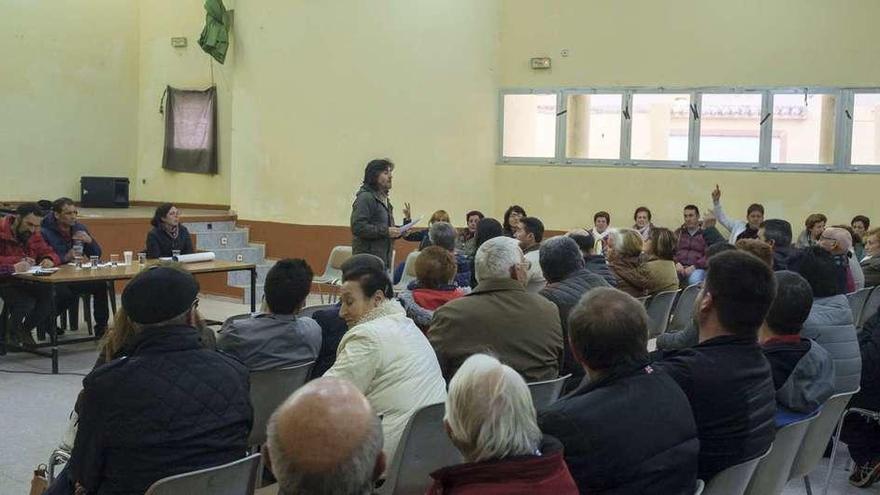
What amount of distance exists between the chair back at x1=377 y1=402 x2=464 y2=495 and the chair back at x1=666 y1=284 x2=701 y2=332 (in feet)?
11.8

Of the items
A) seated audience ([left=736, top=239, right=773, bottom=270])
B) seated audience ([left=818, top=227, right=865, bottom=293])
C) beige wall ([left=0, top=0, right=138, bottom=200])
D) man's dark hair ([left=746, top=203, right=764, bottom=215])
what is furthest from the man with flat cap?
A: beige wall ([left=0, top=0, right=138, bottom=200])

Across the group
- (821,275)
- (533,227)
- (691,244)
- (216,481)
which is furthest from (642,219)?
(216,481)

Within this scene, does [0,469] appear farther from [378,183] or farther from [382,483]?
[378,183]

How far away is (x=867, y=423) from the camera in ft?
15.5

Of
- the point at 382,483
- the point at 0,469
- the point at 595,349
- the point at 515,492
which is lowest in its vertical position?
the point at 0,469

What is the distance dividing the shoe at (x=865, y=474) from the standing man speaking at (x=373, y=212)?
3651 millimetres

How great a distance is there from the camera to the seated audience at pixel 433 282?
14.8 feet

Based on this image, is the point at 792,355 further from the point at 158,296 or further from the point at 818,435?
the point at 158,296

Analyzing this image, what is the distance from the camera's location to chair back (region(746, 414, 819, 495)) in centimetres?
309

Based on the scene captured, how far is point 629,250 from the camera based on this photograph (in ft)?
19.6

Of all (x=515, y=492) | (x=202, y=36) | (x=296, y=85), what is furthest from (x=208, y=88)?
(x=515, y=492)

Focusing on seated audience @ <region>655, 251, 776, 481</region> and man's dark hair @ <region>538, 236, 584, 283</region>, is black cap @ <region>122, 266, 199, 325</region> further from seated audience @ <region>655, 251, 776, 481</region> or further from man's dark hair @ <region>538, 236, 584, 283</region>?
Answer: man's dark hair @ <region>538, 236, 584, 283</region>

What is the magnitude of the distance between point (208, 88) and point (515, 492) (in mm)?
11463

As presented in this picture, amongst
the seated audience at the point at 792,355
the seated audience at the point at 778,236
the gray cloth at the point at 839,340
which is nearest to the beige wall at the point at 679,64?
the seated audience at the point at 778,236
